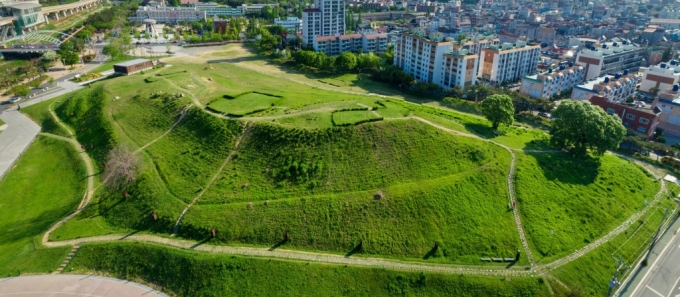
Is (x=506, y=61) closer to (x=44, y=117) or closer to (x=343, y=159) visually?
(x=343, y=159)

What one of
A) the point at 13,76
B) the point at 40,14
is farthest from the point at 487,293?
the point at 40,14

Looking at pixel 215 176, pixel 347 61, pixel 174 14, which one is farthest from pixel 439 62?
pixel 174 14

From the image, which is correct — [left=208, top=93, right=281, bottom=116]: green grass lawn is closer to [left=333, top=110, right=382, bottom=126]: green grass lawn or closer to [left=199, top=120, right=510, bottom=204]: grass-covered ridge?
[left=199, top=120, right=510, bottom=204]: grass-covered ridge

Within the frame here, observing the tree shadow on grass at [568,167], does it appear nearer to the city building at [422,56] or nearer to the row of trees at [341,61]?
the city building at [422,56]

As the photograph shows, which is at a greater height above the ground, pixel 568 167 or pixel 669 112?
pixel 669 112

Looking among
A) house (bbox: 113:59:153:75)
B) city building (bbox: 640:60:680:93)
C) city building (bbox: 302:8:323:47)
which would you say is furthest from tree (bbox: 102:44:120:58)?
city building (bbox: 640:60:680:93)

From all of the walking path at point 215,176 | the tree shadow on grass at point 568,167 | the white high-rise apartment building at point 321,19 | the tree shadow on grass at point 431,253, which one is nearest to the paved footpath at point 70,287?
the walking path at point 215,176
